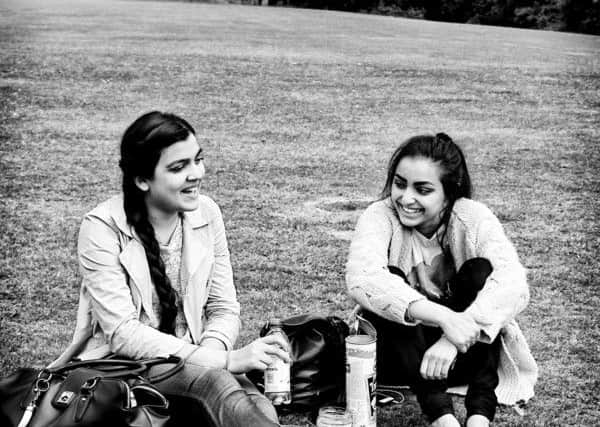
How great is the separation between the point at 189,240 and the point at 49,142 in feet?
25.2

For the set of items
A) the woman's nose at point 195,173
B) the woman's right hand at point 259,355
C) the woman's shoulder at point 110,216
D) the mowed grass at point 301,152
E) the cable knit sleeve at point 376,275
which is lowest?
the mowed grass at point 301,152

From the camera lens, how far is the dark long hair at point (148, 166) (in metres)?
3.67

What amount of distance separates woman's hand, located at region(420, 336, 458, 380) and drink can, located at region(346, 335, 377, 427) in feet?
0.77

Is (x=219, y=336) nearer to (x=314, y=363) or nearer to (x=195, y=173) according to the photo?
(x=314, y=363)

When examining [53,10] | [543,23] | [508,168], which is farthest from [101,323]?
[543,23]

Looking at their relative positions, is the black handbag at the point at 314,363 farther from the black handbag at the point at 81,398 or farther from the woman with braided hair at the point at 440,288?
the black handbag at the point at 81,398

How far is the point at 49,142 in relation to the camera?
36.1 feet

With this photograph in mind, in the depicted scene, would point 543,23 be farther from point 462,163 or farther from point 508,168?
point 462,163

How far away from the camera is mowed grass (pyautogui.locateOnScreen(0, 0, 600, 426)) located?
5.66m

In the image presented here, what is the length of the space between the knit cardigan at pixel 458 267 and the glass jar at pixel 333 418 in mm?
509

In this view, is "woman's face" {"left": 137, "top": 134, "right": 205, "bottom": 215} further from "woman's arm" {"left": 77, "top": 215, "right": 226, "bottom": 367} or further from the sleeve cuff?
the sleeve cuff

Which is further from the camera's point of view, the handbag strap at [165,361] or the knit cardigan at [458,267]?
the knit cardigan at [458,267]

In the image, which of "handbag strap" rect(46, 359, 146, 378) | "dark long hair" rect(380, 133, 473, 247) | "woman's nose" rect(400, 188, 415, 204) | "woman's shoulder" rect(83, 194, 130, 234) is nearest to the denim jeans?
"handbag strap" rect(46, 359, 146, 378)

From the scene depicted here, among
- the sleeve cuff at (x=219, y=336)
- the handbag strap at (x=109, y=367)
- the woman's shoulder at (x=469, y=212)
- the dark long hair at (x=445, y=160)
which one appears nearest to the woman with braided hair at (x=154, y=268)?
the sleeve cuff at (x=219, y=336)
